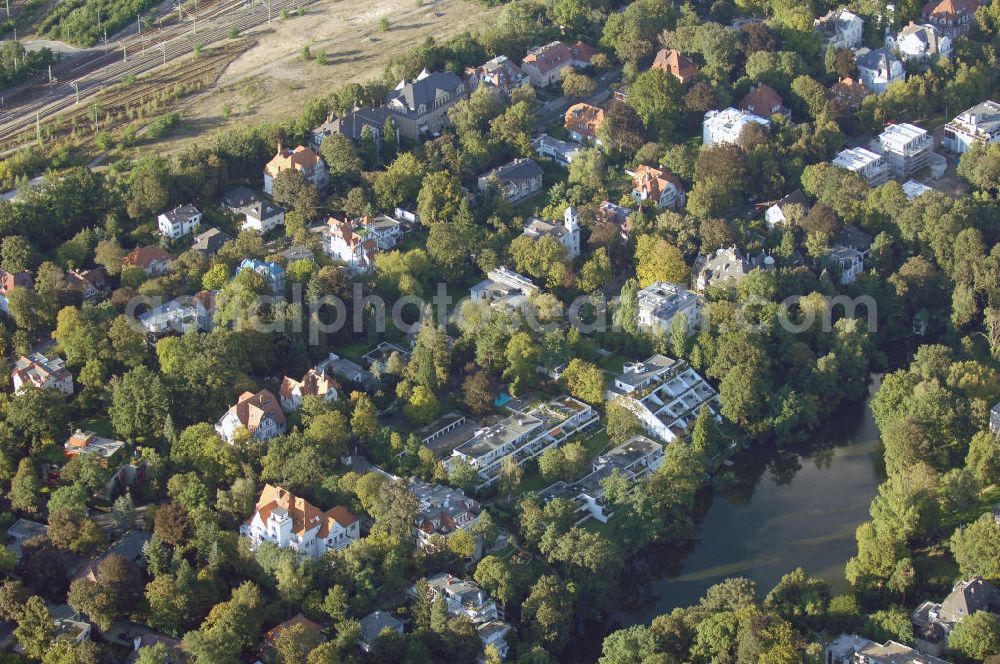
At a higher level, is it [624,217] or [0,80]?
[0,80]

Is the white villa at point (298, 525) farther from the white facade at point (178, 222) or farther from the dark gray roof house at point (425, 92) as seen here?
the dark gray roof house at point (425, 92)

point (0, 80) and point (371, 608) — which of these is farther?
point (0, 80)

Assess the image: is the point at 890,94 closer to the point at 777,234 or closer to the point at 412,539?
the point at 777,234

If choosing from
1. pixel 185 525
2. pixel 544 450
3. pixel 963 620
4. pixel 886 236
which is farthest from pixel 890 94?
pixel 185 525

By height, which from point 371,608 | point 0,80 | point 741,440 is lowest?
point 741,440

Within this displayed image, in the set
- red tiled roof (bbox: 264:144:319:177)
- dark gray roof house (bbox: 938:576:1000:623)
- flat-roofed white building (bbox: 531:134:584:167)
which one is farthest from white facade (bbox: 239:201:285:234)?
dark gray roof house (bbox: 938:576:1000:623)

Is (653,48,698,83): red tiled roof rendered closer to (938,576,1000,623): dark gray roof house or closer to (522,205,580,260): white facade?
(522,205,580,260): white facade
